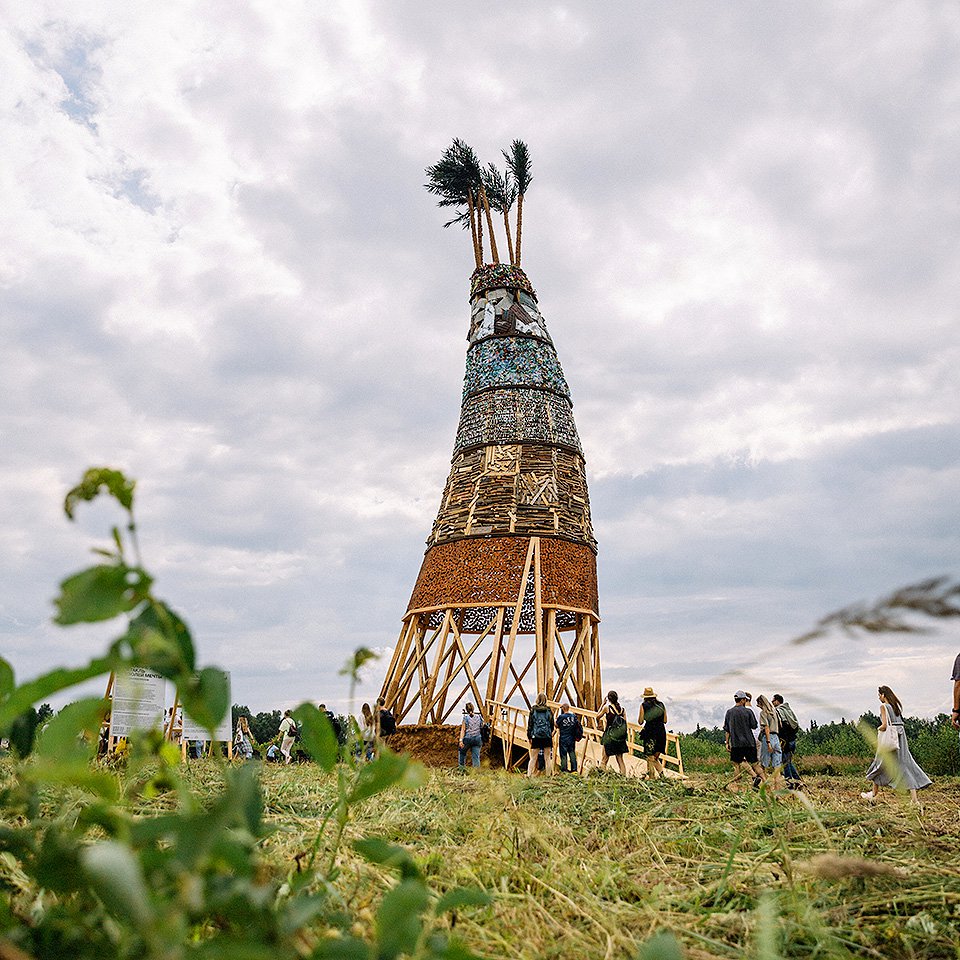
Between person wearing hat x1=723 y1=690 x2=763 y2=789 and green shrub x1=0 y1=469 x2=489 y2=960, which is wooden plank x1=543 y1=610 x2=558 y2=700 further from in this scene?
green shrub x1=0 y1=469 x2=489 y2=960

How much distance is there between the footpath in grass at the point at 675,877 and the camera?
147 centimetres

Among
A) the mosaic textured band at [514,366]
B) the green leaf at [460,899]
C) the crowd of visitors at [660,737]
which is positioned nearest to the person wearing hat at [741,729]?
the crowd of visitors at [660,737]

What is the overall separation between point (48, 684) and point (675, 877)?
1.82 meters

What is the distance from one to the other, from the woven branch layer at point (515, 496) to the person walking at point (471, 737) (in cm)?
326

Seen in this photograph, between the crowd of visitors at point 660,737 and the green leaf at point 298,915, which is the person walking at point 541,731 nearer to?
the crowd of visitors at point 660,737

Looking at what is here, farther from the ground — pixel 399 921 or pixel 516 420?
pixel 516 420

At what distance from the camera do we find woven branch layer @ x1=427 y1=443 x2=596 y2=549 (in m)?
14.1

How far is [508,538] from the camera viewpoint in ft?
45.4

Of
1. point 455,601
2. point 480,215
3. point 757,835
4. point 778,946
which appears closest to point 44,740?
point 778,946

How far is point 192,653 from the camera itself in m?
0.75

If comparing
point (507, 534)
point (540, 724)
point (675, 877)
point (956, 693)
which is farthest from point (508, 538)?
point (675, 877)

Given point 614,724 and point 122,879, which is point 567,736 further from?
point 122,879

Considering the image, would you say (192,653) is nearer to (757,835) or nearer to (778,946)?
(778,946)

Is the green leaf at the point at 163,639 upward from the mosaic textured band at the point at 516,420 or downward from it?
downward
